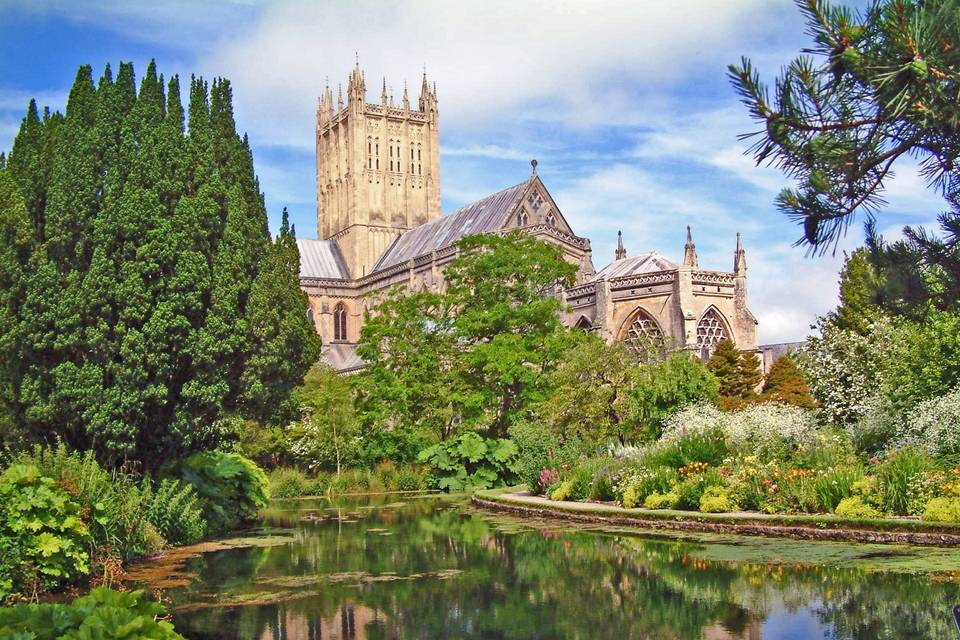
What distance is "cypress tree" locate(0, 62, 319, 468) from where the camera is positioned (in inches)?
576

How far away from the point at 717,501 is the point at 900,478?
3.16 metres

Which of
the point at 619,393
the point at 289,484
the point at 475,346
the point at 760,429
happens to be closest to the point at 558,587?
the point at 760,429

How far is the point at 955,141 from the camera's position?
572cm

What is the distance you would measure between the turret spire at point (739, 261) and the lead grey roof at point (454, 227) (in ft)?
50.4

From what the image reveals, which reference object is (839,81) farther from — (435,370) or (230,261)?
(435,370)

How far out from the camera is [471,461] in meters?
30.1

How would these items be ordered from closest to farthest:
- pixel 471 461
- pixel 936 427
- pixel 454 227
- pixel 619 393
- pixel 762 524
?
pixel 762 524, pixel 936 427, pixel 619 393, pixel 471 461, pixel 454 227

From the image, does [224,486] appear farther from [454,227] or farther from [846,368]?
[454,227]

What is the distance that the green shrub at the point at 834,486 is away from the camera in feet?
49.0

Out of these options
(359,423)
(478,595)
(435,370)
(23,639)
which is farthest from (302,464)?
(23,639)

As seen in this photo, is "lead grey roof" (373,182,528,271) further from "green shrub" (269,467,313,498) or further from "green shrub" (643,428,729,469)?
"green shrub" (643,428,729,469)

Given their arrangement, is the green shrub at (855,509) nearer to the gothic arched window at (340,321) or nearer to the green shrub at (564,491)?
the green shrub at (564,491)

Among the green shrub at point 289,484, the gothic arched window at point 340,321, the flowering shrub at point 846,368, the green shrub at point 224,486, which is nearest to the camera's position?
the green shrub at point 224,486

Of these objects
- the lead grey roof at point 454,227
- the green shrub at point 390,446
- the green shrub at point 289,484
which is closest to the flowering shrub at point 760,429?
the green shrub at point 390,446
